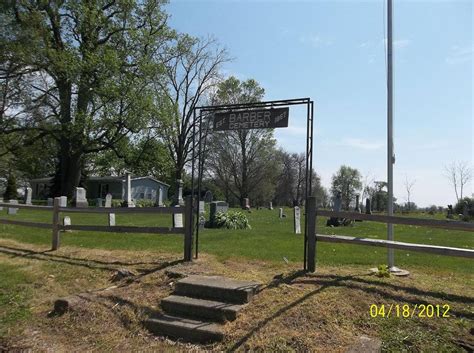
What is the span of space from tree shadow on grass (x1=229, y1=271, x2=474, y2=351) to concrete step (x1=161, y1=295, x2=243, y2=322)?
0.49 m

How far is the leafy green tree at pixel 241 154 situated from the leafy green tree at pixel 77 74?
16.5 metres

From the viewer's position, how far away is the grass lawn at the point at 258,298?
499 cm

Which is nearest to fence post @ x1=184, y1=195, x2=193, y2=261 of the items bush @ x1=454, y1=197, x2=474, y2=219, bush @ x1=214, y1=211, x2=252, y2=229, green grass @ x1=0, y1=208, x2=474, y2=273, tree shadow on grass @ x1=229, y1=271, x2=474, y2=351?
green grass @ x1=0, y1=208, x2=474, y2=273

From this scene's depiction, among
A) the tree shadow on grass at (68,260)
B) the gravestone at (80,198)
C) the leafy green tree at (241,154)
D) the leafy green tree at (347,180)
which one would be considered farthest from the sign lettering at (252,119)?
the leafy green tree at (347,180)

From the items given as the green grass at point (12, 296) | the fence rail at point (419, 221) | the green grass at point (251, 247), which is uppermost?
the fence rail at point (419, 221)

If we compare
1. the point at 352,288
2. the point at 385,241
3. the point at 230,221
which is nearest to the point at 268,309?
the point at 352,288

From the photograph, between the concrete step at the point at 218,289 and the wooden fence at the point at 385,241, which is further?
the concrete step at the point at 218,289

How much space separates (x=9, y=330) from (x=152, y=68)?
30.6m

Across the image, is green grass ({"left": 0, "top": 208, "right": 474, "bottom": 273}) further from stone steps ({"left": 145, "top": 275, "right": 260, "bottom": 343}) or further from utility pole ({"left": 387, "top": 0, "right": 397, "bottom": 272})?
stone steps ({"left": 145, "top": 275, "right": 260, "bottom": 343})

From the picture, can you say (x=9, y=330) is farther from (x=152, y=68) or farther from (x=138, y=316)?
(x=152, y=68)

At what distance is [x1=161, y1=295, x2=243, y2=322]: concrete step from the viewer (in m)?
5.64

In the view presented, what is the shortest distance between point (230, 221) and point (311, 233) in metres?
9.53

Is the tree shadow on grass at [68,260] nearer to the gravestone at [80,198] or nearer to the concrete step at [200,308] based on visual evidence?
the concrete step at [200,308]

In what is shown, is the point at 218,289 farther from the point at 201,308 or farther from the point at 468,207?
the point at 468,207
